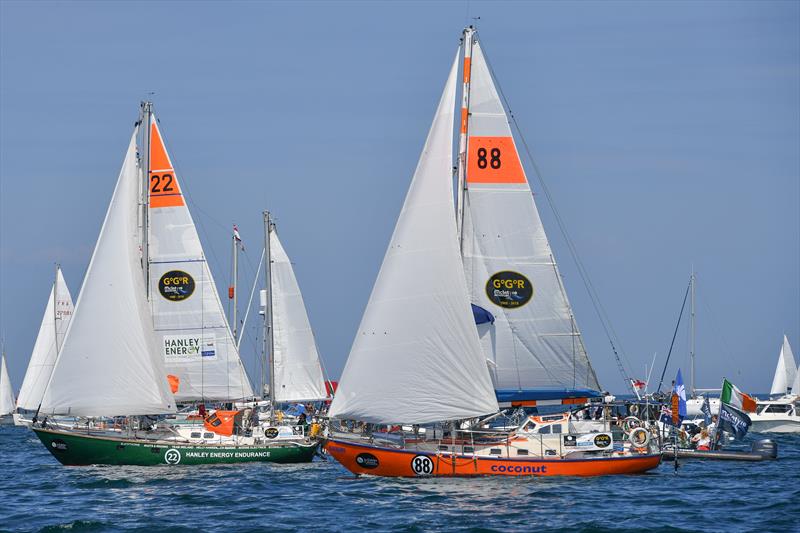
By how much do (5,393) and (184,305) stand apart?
52537mm

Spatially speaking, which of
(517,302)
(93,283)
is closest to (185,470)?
(93,283)

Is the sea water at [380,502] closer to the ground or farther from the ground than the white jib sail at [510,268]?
closer to the ground

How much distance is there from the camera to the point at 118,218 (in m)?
44.2

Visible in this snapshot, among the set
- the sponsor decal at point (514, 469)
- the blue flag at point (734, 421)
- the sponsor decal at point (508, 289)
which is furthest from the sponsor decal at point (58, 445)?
the blue flag at point (734, 421)

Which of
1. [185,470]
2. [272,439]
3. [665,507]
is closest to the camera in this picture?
[665,507]

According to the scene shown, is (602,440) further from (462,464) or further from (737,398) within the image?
(737,398)

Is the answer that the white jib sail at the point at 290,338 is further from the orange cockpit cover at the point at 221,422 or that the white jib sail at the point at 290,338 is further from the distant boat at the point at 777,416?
the distant boat at the point at 777,416

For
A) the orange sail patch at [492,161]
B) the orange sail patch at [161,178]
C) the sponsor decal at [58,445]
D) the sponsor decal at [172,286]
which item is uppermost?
the orange sail patch at [161,178]

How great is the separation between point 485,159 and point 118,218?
13.7m

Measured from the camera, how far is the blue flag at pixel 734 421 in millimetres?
48094

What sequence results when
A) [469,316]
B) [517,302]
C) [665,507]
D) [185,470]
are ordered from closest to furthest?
[665,507] < [469,316] < [517,302] < [185,470]

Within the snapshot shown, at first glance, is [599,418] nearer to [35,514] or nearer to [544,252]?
[544,252]

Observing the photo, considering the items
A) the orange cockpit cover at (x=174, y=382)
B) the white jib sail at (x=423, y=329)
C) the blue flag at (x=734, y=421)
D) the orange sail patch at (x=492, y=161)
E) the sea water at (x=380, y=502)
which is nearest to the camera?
the sea water at (x=380, y=502)

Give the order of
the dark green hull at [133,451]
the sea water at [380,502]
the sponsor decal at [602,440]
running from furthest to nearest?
the dark green hull at [133,451]
the sponsor decal at [602,440]
the sea water at [380,502]
